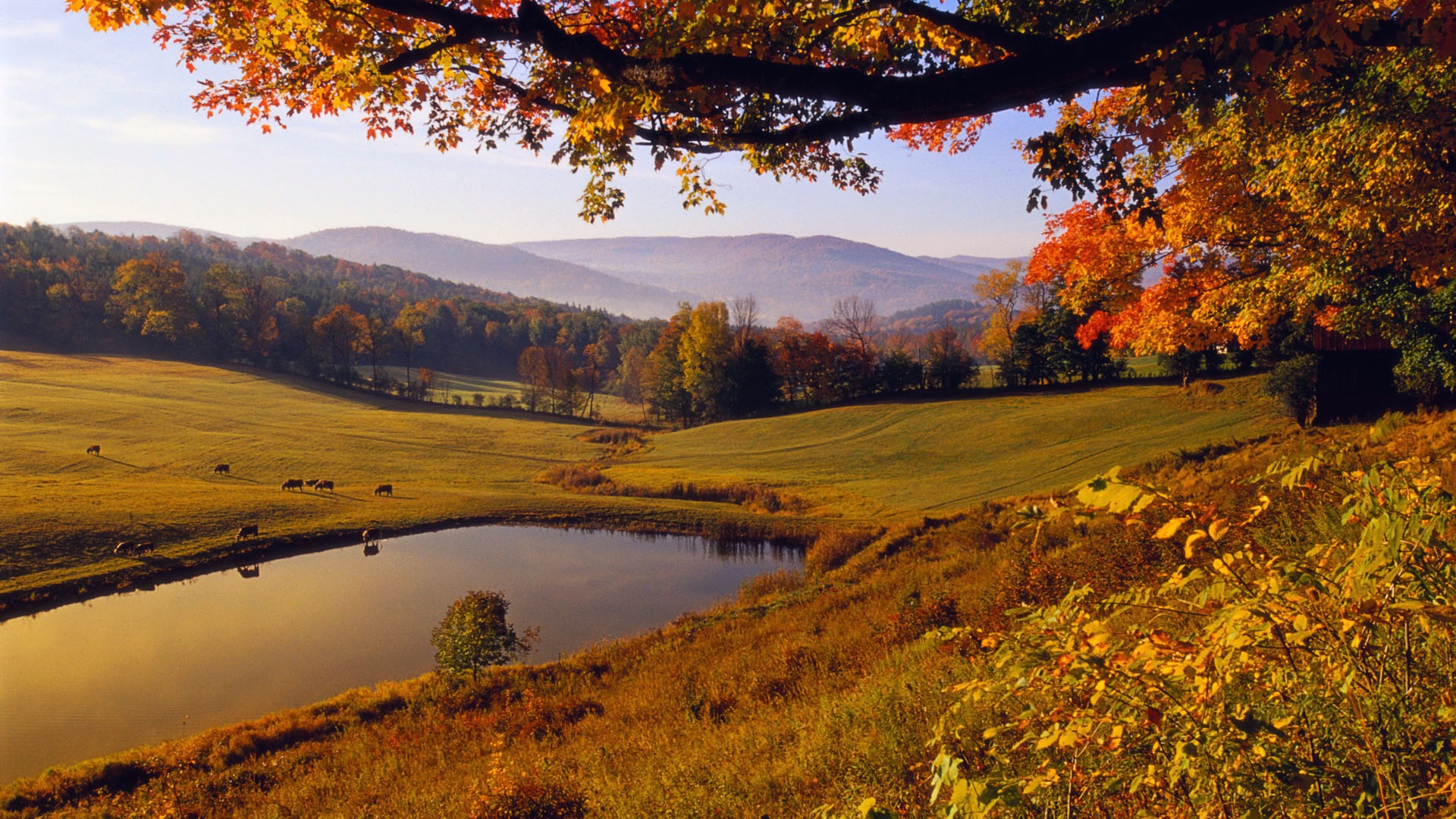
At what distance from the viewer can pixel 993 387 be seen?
6244cm

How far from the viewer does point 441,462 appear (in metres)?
51.9

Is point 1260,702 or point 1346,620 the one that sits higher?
point 1346,620

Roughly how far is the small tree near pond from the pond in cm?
248

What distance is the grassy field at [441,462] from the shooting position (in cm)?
3155

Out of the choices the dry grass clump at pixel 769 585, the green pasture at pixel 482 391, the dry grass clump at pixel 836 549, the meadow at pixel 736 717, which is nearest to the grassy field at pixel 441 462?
the dry grass clump at pixel 836 549

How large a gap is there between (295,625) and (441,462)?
29.9m

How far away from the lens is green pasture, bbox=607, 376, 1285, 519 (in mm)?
36156

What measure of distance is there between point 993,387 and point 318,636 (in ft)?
185

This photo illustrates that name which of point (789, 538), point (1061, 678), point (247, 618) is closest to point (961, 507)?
point (789, 538)

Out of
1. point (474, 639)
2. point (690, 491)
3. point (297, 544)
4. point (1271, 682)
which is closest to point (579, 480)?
point (690, 491)

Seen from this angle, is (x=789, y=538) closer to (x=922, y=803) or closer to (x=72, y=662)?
(x=72, y=662)

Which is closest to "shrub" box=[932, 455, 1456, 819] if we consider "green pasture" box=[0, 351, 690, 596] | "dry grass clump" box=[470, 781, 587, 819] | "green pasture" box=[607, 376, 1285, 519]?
"dry grass clump" box=[470, 781, 587, 819]

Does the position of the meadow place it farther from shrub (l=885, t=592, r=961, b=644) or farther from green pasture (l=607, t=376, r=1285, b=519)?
green pasture (l=607, t=376, r=1285, b=519)

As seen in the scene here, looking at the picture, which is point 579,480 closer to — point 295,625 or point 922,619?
point 295,625
